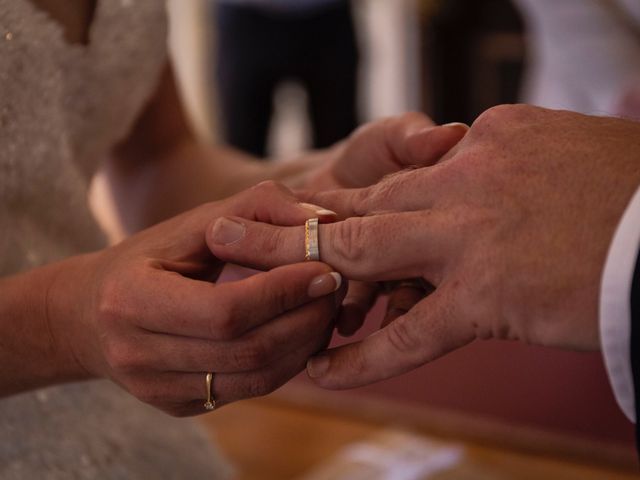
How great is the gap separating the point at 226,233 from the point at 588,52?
4.96ft

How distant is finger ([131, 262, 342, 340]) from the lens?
62cm

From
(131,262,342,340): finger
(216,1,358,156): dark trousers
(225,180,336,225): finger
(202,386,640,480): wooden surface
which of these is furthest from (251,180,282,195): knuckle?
(216,1,358,156): dark trousers

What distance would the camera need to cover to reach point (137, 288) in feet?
2.14

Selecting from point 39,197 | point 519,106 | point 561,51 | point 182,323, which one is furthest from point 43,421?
point 561,51

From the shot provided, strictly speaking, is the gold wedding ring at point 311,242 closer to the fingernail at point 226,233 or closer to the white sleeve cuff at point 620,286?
the fingernail at point 226,233

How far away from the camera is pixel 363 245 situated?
681mm

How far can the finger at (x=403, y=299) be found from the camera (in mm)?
734

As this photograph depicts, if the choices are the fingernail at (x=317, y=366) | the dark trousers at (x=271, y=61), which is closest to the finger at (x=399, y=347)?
the fingernail at (x=317, y=366)

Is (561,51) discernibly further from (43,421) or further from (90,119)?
(43,421)

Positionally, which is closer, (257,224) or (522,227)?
(522,227)

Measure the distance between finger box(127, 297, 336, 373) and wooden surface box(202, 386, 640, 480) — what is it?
3.27 ft

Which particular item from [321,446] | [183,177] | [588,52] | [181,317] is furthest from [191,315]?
[588,52]

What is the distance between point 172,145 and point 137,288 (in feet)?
1.80

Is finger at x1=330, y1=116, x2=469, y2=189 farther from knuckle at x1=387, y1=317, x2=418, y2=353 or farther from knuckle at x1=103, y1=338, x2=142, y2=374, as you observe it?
knuckle at x1=103, y1=338, x2=142, y2=374
